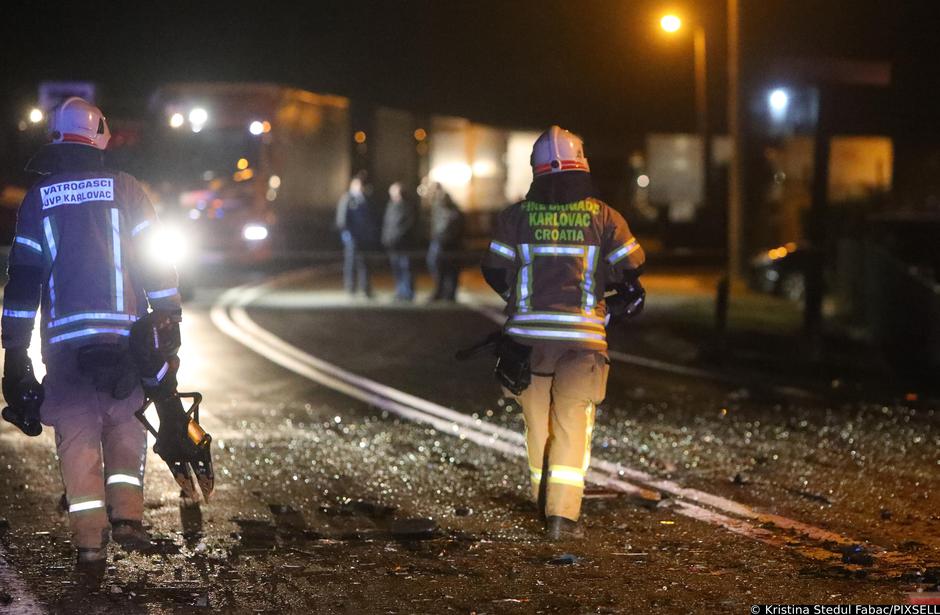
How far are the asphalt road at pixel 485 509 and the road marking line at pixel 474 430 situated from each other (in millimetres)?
29

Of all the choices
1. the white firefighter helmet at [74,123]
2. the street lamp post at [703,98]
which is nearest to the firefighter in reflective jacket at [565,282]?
the white firefighter helmet at [74,123]

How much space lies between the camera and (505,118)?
45.1 meters

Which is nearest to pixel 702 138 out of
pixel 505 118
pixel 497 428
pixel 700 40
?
pixel 700 40

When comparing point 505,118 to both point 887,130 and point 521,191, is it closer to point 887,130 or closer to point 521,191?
point 521,191

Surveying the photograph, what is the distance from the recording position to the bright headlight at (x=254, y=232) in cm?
2639

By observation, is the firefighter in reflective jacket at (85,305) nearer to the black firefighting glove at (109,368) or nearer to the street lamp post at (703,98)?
the black firefighting glove at (109,368)

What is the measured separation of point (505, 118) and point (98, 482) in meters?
39.2

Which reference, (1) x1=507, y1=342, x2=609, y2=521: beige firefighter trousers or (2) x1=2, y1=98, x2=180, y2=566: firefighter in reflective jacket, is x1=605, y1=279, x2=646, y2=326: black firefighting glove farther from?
(2) x1=2, y1=98, x2=180, y2=566: firefighter in reflective jacket

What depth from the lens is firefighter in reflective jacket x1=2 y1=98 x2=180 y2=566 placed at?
6.49m

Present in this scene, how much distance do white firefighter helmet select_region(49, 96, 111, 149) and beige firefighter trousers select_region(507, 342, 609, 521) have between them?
2.40 metres

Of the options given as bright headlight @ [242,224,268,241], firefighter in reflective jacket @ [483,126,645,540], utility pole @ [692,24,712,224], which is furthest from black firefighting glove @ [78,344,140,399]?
utility pole @ [692,24,712,224]

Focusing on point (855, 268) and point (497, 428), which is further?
point (855, 268)

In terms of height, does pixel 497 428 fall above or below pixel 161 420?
below

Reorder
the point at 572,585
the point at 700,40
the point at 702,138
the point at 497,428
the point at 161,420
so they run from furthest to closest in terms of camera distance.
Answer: the point at 702,138
the point at 700,40
the point at 497,428
the point at 161,420
the point at 572,585
